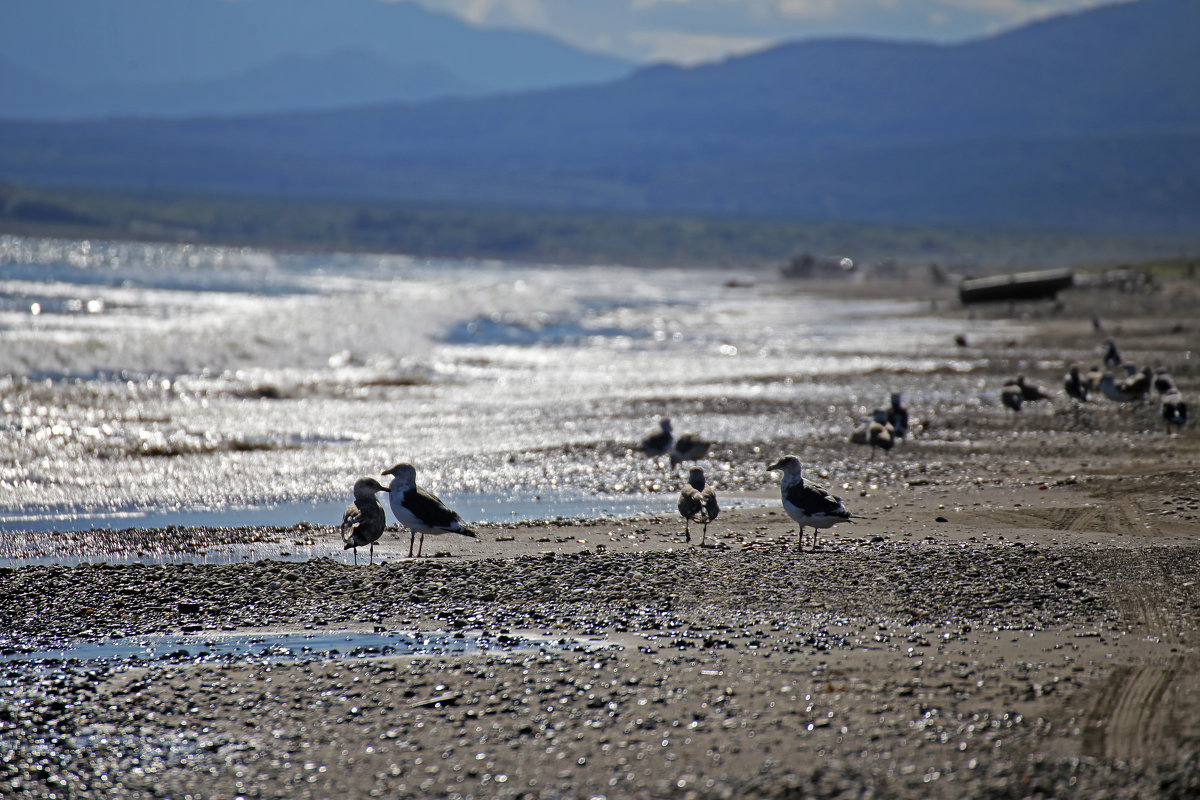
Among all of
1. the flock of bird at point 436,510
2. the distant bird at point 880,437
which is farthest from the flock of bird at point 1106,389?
the flock of bird at point 436,510

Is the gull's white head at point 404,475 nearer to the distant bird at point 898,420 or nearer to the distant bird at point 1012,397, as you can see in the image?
the distant bird at point 898,420

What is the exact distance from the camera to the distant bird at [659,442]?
14.9m

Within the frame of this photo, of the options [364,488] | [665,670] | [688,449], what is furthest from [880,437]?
[665,670]

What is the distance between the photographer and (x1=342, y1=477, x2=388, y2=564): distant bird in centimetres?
1005

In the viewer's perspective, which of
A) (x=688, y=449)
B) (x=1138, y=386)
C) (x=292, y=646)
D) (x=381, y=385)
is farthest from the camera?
(x=381, y=385)

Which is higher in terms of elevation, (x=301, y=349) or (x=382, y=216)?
(x=382, y=216)

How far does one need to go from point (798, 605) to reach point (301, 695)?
3.52 metres

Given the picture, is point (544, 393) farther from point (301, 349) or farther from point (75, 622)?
point (75, 622)

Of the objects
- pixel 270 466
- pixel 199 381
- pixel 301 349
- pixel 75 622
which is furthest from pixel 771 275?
pixel 75 622

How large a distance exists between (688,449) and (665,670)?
7520 millimetres

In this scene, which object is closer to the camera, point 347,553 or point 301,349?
point 347,553

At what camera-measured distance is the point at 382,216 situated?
488 ft

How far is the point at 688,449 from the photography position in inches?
578

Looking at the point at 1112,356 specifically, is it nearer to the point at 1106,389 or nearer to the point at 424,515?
the point at 1106,389
